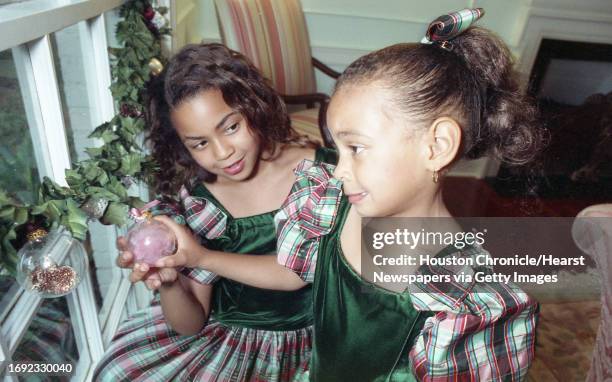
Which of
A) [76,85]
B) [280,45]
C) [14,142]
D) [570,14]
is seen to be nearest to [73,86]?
[76,85]

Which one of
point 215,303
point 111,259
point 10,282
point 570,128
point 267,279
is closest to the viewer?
point 10,282

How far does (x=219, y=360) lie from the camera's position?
0.88 meters

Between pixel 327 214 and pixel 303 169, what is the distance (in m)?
0.16

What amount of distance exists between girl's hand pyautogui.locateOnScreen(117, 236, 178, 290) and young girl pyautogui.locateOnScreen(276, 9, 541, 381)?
33cm

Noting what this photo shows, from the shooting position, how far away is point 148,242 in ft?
2.20

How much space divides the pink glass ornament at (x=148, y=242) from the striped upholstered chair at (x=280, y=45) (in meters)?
1.25

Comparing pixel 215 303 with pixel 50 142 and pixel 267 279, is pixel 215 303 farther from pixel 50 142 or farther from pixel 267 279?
pixel 50 142

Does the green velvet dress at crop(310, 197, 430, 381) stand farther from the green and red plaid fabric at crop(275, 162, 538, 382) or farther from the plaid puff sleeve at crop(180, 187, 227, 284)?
the plaid puff sleeve at crop(180, 187, 227, 284)

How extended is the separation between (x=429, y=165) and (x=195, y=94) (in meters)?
0.50

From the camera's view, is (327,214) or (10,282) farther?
(327,214)

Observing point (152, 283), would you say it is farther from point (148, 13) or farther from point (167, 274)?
point (148, 13)

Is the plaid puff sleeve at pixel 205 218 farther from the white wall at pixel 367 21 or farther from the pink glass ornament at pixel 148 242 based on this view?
the white wall at pixel 367 21

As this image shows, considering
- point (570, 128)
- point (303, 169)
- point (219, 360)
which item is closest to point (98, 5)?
point (303, 169)

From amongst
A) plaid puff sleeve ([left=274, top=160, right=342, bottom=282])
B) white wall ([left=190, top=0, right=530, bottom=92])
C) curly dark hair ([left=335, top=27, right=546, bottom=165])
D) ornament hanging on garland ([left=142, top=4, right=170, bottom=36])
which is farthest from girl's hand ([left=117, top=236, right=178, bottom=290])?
white wall ([left=190, top=0, right=530, bottom=92])
